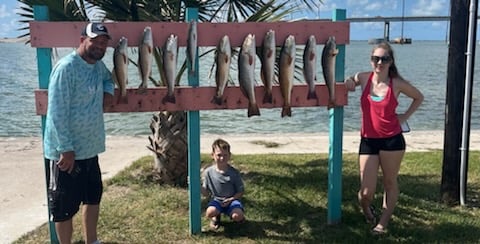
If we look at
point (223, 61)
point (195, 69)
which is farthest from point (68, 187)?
point (223, 61)

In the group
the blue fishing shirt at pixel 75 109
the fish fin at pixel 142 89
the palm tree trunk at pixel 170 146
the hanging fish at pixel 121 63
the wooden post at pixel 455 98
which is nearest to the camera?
the blue fishing shirt at pixel 75 109

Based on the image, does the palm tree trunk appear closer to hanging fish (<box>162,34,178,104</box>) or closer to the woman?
hanging fish (<box>162,34,178,104</box>)

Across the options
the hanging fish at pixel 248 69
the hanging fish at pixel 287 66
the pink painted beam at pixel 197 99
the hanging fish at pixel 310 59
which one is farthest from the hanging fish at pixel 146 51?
the hanging fish at pixel 310 59

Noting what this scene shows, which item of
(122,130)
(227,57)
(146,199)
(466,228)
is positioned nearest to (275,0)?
(227,57)

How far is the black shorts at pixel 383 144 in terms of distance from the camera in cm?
429

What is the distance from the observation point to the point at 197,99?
441 cm

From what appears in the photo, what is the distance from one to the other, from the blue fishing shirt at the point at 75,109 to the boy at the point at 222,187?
1.28 meters

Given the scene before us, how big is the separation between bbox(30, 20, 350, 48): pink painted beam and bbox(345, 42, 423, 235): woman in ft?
1.51

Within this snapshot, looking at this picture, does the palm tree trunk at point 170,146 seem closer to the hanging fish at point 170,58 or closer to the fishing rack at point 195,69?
the fishing rack at point 195,69

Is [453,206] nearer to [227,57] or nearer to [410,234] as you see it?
[410,234]

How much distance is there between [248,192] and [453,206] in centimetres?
223

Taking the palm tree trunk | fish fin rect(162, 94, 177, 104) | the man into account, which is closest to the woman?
fish fin rect(162, 94, 177, 104)

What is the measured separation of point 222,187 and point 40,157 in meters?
4.38

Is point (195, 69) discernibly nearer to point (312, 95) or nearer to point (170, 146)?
point (312, 95)
